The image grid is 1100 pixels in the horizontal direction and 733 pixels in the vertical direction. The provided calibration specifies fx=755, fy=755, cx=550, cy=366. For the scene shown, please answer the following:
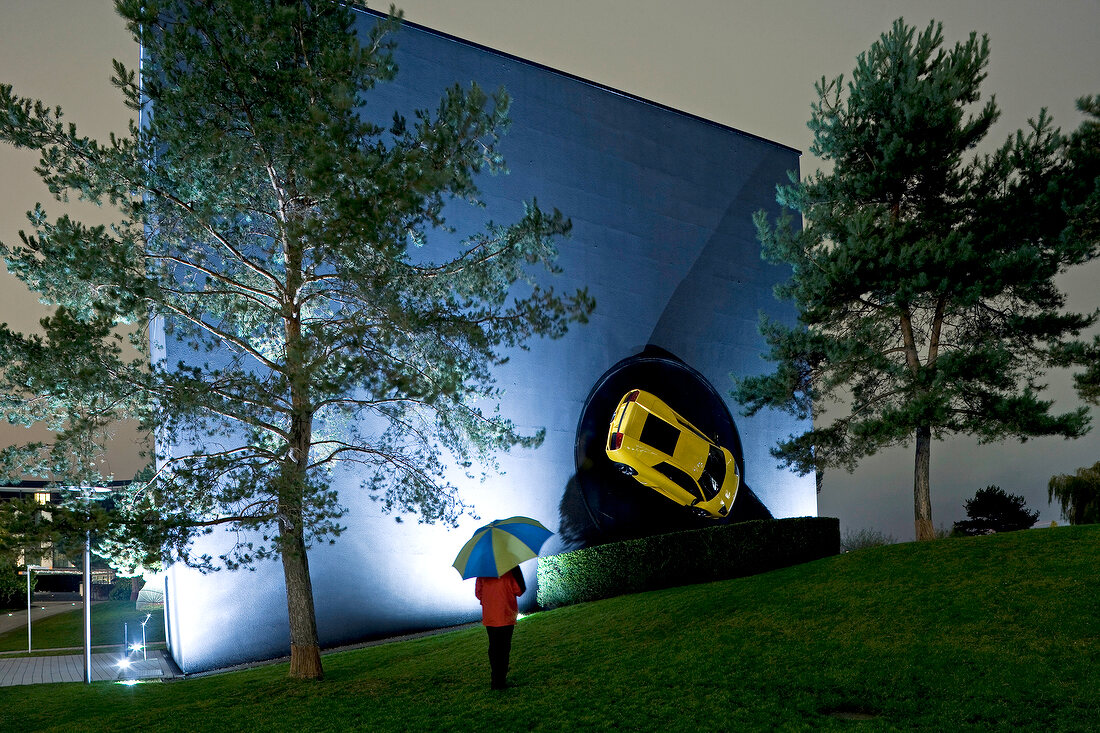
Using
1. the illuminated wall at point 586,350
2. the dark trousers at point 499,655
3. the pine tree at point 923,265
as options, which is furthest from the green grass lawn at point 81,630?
the pine tree at point 923,265

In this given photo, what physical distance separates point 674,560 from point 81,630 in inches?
591

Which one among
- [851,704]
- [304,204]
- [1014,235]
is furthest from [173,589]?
[1014,235]

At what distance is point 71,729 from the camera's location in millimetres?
6508

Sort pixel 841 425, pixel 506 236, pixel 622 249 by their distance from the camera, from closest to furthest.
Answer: pixel 506 236
pixel 841 425
pixel 622 249

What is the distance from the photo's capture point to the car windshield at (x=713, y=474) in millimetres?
14227

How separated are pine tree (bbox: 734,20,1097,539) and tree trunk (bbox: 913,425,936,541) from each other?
0.06 feet

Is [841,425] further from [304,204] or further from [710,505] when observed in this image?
[304,204]

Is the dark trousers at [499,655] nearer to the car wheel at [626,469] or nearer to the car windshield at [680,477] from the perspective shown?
the car wheel at [626,469]

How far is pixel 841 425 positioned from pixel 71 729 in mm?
11999

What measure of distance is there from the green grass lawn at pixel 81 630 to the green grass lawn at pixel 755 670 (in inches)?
282

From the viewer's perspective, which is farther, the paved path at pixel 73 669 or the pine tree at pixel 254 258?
the paved path at pixel 73 669

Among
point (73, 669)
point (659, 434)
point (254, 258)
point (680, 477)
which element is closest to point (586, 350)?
point (659, 434)

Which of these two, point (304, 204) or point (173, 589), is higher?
point (304, 204)

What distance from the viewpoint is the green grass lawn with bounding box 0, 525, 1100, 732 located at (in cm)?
552
